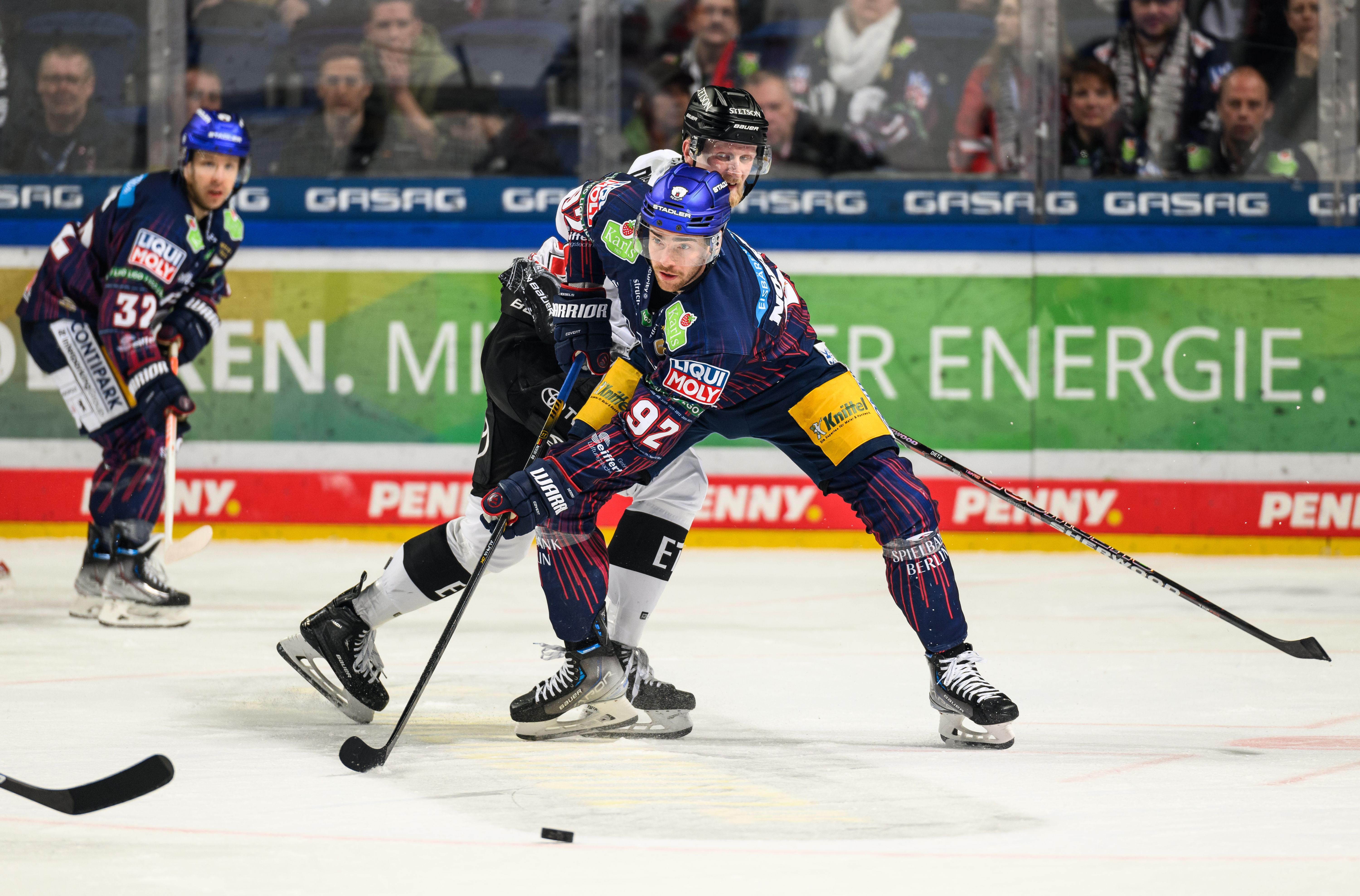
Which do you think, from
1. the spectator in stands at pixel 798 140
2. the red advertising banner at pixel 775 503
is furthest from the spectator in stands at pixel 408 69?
the red advertising banner at pixel 775 503

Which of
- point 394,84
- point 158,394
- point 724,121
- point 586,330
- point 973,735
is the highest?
point 724,121

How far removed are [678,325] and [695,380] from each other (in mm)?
111

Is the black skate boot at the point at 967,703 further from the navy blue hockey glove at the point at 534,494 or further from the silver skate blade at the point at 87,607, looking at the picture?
the silver skate blade at the point at 87,607

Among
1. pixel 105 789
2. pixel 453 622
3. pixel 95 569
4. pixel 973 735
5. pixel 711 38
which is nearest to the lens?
pixel 105 789

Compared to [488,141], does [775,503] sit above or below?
below

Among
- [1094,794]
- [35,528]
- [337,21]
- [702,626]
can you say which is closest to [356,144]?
[337,21]

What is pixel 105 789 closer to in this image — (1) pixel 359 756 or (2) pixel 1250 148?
(1) pixel 359 756

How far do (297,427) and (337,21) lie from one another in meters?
1.74

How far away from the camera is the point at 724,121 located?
376 centimetres

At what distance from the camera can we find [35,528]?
23.7ft

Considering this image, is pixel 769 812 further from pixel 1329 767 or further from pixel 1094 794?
pixel 1329 767

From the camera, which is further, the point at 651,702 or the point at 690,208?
the point at 651,702

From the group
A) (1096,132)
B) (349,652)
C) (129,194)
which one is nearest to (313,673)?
(349,652)

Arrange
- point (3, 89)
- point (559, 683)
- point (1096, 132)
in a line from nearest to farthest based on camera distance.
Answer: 1. point (559, 683)
2. point (1096, 132)
3. point (3, 89)
